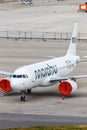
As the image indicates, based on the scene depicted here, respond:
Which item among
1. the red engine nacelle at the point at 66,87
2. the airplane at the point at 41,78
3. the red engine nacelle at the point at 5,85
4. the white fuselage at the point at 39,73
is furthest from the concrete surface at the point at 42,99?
the white fuselage at the point at 39,73

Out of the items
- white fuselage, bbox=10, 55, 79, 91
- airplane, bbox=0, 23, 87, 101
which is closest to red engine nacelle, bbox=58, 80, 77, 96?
airplane, bbox=0, 23, 87, 101

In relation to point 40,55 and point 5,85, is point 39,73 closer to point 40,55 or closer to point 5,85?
point 5,85

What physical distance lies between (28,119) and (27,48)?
53046 millimetres

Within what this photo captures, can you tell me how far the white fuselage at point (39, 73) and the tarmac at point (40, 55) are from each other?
174 cm

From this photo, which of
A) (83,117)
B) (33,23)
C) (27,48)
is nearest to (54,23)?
(33,23)

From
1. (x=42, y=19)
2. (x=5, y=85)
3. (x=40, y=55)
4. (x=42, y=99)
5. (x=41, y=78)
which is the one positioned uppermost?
(x=41, y=78)

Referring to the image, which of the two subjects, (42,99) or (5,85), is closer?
(42,99)

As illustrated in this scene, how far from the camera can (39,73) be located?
6312 cm

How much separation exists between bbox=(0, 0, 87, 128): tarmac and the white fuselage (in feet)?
5.72

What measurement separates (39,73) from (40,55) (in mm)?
33703

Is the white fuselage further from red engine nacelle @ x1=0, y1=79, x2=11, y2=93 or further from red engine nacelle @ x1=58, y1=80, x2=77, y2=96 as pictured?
red engine nacelle @ x1=0, y1=79, x2=11, y2=93

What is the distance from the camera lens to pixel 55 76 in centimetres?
6656

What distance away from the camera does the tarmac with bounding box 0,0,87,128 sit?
5762 centimetres

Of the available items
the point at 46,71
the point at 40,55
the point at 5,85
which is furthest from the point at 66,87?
the point at 40,55
